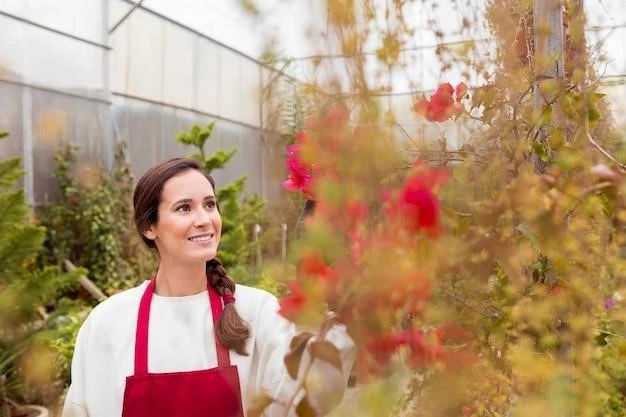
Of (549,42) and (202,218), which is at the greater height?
(549,42)

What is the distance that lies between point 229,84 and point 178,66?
1.13 meters

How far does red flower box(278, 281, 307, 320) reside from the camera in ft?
1.75

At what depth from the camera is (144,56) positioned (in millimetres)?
8062

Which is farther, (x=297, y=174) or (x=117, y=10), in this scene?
(x=117, y=10)

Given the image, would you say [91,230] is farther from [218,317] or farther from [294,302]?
[294,302]

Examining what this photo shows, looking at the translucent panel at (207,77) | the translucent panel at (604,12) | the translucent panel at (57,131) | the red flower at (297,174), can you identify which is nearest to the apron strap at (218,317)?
the red flower at (297,174)

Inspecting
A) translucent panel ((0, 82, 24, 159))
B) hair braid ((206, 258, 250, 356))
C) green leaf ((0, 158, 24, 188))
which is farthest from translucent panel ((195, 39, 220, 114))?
hair braid ((206, 258, 250, 356))

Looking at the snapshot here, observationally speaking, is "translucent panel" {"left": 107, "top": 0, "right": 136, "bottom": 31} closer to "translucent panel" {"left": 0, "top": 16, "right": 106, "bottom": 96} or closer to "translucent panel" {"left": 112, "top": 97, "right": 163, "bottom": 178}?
"translucent panel" {"left": 0, "top": 16, "right": 106, "bottom": 96}

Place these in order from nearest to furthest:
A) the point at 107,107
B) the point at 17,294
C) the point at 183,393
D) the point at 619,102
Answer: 1. the point at 183,393
2. the point at 619,102
3. the point at 17,294
4. the point at 107,107

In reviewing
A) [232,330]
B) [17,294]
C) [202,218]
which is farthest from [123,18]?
[232,330]

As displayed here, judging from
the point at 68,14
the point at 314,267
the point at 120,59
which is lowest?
the point at 314,267

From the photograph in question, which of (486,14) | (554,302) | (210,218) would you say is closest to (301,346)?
(554,302)

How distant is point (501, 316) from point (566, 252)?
251 millimetres

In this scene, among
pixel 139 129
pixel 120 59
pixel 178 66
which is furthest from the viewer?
pixel 178 66
